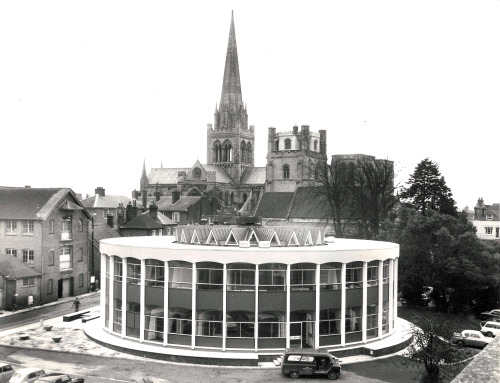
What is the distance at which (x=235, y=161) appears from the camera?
6777 inches

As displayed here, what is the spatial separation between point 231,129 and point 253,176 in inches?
669

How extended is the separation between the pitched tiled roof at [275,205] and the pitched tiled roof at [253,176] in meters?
63.0

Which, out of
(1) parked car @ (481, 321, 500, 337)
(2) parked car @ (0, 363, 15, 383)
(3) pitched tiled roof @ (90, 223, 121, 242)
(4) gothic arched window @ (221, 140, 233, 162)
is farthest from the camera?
(4) gothic arched window @ (221, 140, 233, 162)

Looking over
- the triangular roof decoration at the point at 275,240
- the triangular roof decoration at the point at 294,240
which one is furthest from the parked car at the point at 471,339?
the triangular roof decoration at the point at 275,240

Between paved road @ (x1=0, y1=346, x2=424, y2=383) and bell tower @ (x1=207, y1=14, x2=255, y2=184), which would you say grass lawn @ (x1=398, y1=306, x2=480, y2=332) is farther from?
bell tower @ (x1=207, y1=14, x2=255, y2=184)

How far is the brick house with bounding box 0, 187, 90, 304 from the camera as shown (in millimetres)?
53688

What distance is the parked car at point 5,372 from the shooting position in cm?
2792

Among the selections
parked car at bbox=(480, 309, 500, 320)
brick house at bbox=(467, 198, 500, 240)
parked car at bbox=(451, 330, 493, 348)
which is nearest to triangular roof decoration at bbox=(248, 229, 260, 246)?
parked car at bbox=(451, 330, 493, 348)

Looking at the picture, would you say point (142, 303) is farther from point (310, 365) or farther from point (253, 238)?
point (310, 365)

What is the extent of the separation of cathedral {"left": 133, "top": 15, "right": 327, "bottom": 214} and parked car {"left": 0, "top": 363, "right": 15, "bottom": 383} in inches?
4288

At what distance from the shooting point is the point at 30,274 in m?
51.0

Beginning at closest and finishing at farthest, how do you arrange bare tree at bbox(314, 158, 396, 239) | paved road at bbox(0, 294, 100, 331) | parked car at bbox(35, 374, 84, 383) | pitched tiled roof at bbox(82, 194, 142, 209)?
parked car at bbox(35, 374, 84, 383) < paved road at bbox(0, 294, 100, 331) < bare tree at bbox(314, 158, 396, 239) < pitched tiled roof at bbox(82, 194, 142, 209)

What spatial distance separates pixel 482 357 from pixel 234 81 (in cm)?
16555

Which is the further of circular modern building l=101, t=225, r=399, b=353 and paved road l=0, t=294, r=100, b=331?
paved road l=0, t=294, r=100, b=331
